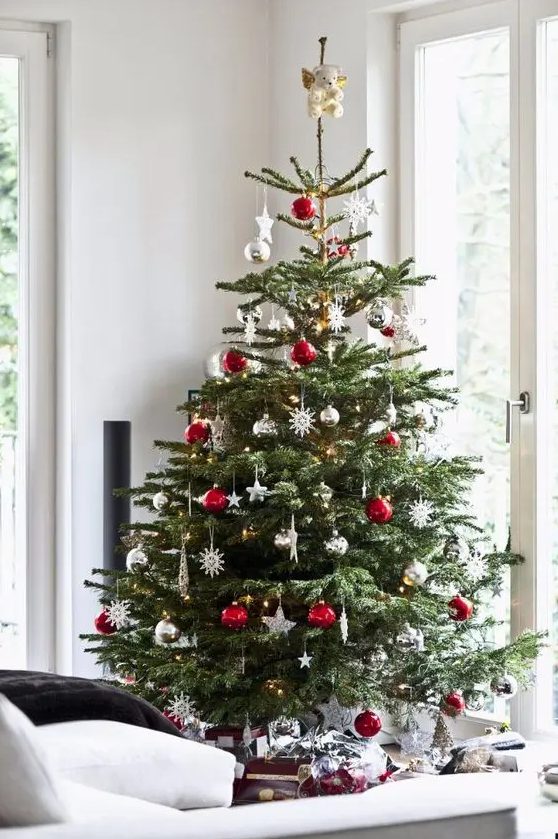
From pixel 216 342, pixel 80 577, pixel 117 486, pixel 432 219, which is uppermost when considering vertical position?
pixel 432 219

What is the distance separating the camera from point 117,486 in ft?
15.1

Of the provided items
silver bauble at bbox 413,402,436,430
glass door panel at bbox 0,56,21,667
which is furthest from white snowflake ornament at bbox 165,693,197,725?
glass door panel at bbox 0,56,21,667

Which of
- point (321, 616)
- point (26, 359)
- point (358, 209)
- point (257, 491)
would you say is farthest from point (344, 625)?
point (26, 359)

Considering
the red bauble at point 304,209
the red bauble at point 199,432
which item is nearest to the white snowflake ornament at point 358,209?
the red bauble at point 304,209

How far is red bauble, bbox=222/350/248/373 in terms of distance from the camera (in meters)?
3.83

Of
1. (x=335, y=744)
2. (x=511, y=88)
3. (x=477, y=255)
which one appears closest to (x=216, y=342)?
(x=477, y=255)

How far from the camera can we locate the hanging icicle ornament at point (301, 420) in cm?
365

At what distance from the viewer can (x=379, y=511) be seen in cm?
362

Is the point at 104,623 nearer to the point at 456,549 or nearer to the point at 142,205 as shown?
the point at 456,549

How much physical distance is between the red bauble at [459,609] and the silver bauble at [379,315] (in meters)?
0.81

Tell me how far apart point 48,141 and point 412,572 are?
2.15 m

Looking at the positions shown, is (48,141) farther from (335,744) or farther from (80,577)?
(335,744)

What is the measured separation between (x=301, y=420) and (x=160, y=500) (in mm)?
499

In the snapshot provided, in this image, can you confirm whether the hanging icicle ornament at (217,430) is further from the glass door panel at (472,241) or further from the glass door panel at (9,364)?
the glass door panel at (9,364)
